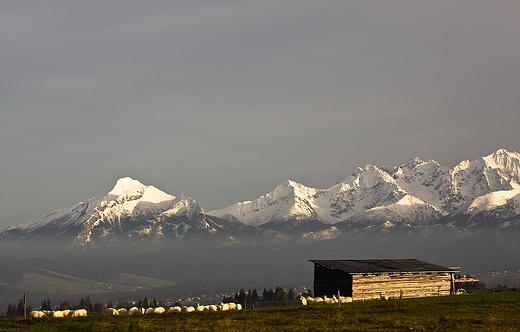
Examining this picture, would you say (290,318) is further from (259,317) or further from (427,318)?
(427,318)

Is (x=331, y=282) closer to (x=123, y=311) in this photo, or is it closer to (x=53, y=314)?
(x=123, y=311)

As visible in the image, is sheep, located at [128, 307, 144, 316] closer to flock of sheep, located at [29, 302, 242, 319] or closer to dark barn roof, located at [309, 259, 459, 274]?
flock of sheep, located at [29, 302, 242, 319]

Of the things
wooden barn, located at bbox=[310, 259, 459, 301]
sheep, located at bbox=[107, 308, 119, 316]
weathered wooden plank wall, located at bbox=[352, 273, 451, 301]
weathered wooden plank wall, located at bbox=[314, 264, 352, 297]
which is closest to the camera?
sheep, located at bbox=[107, 308, 119, 316]

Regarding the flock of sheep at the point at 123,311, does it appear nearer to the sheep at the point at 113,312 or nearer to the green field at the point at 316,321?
the sheep at the point at 113,312

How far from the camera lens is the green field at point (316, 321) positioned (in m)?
43.9

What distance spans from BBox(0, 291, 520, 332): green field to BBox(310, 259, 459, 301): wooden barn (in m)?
27.6

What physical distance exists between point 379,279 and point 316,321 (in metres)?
41.4

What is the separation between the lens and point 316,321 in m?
48.0

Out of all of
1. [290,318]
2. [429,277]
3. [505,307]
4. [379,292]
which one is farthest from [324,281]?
[290,318]

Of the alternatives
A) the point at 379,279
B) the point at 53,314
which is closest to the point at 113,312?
the point at 53,314

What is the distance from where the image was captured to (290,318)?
50.1 m

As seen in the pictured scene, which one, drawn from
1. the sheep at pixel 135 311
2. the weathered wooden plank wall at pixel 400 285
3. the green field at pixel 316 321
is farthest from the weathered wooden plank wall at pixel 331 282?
the sheep at pixel 135 311

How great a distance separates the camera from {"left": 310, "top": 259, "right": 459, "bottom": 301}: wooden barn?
85.4 m

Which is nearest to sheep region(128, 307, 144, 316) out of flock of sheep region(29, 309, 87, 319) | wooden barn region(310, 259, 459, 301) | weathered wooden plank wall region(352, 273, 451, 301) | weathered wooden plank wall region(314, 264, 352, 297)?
flock of sheep region(29, 309, 87, 319)
